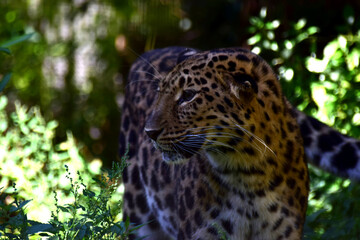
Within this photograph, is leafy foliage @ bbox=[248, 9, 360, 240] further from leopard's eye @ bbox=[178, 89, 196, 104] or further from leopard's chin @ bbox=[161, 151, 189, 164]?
leopard's eye @ bbox=[178, 89, 196, 104]

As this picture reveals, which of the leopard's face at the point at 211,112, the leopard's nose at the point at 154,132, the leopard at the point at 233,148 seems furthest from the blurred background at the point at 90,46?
the leopard's nose at the point at 154,132

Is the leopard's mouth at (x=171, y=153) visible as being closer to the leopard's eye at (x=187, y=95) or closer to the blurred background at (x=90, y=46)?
the leopard's eye at (x=187, y=95)

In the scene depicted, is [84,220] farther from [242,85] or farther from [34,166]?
[34,166]

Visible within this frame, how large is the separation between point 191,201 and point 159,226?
1.26 metres

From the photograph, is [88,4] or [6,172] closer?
[6,172]

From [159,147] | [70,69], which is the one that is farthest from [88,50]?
[159,147]

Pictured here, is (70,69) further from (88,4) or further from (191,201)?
(191,201)

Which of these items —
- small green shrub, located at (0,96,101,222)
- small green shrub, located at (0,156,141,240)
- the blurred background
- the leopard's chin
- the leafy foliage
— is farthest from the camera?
the blurred background

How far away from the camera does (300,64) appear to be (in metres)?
5.96

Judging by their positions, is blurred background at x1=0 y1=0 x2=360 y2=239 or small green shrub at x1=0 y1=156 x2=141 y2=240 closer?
small green shrub at x1=0 y1=156 x2=141 y2=240

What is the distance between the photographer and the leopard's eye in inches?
146

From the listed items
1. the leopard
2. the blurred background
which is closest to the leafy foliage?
the leopard

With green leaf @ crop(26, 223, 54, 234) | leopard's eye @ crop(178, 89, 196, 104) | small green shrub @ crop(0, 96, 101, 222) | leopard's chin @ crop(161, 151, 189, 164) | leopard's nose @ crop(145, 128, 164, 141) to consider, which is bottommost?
small green shrub @ crop(0, 96, 101, 222)

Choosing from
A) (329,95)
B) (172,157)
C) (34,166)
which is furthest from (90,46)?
(172,157)
